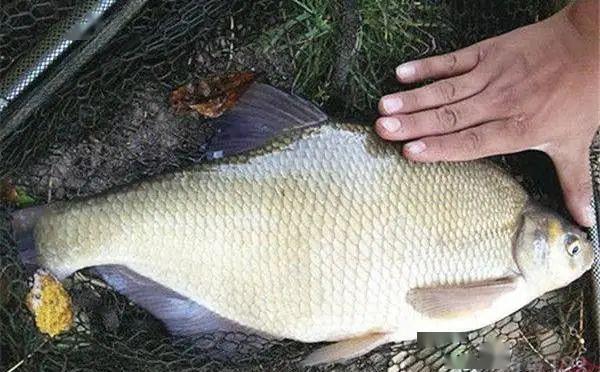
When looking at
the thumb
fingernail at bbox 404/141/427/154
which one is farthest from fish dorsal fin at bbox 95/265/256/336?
the thumb

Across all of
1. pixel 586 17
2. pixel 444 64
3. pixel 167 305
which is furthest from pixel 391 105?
pixel 167 305

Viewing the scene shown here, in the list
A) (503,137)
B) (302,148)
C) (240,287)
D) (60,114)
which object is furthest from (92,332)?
(503,137)

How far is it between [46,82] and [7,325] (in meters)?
0.45

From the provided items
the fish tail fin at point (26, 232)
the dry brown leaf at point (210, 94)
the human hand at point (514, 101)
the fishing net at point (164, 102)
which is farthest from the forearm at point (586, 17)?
the fish tail fin at point (26, 232)

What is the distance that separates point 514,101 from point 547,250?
30 cm

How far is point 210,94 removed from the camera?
195 centimetres

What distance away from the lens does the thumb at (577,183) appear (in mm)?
1900

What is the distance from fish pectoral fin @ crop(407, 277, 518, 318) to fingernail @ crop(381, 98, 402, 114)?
1.11 ft

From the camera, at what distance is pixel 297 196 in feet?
5.86

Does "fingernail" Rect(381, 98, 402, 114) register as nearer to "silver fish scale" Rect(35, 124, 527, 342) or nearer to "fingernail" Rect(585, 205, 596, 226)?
"silver fish scale" Rect(35, 124, 527, 342)

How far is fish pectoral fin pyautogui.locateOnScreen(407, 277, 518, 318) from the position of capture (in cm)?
184

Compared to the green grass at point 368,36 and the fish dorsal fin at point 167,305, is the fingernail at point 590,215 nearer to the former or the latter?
the green grass at point 368,36

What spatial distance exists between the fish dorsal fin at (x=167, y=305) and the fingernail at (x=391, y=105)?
50cm

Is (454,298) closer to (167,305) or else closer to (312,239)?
(312,239)
